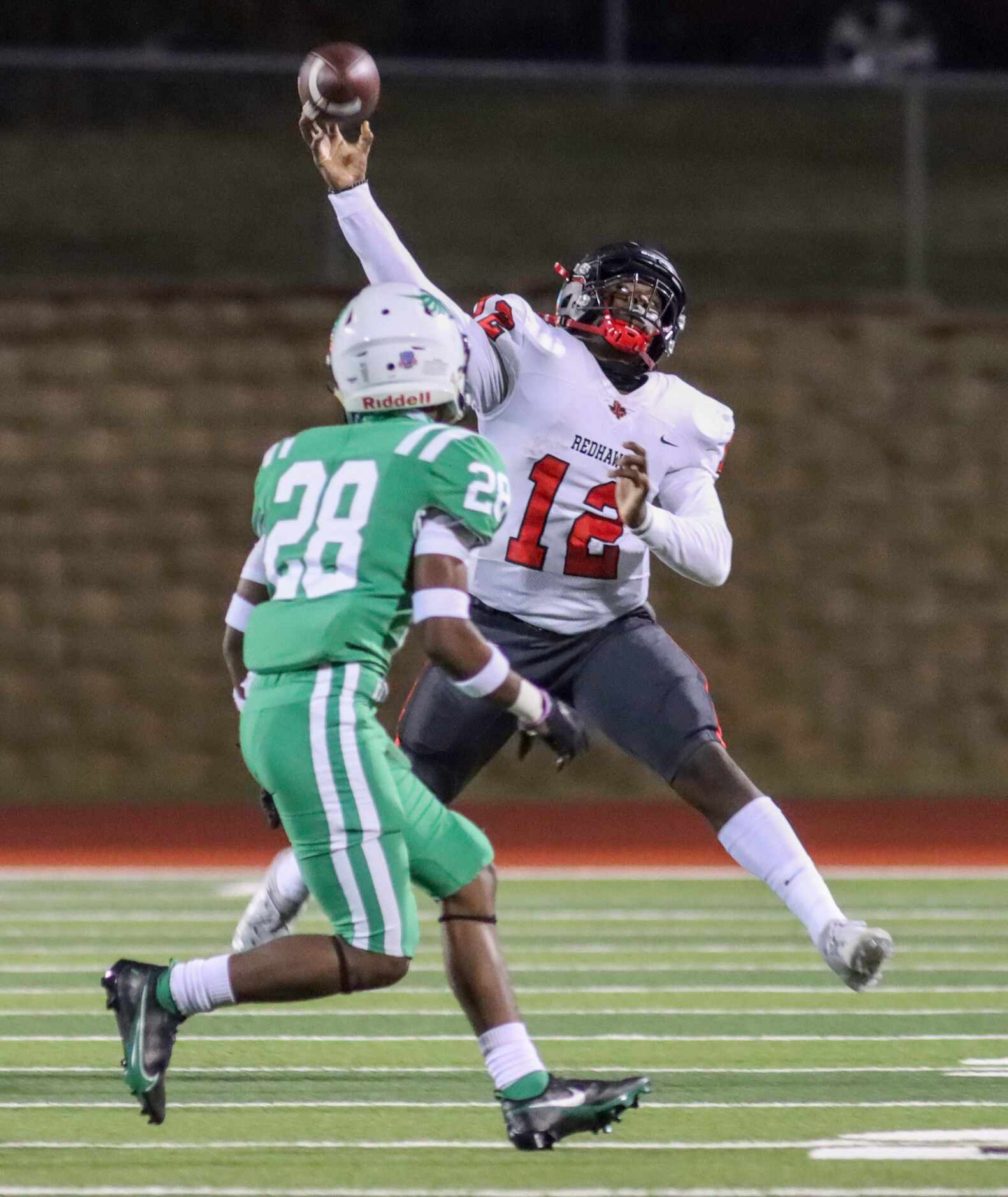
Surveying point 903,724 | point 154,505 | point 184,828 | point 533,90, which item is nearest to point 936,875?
point 903,724

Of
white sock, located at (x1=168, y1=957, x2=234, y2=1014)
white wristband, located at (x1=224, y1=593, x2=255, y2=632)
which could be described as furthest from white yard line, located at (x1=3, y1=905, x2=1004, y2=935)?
white sock, located at (x1=168, y1=957, x2=234, y2=1014)

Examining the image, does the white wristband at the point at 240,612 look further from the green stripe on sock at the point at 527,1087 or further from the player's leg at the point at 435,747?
the green stripe on sock at the point at 527,1087

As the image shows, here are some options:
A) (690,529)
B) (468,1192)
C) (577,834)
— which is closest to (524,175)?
(577,834)

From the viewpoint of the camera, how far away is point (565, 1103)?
13.0 ft

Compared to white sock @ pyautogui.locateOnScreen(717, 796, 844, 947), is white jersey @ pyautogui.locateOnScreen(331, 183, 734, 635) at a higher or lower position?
higher

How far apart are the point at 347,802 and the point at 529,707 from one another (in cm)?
35

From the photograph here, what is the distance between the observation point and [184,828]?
10250 millimetres

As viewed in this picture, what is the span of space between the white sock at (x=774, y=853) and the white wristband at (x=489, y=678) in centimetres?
111

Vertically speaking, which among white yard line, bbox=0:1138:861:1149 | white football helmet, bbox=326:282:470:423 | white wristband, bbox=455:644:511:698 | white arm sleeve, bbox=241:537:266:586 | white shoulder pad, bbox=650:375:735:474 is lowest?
white yard line, bbox=0:1138:861:1149

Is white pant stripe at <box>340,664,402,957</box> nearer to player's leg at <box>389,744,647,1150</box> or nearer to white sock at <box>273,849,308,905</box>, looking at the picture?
player's leg at <box>389,744,647,1150</box>

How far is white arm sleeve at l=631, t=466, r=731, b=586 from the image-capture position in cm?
475

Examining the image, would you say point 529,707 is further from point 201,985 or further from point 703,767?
point 703,767

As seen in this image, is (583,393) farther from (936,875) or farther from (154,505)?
(154,505)

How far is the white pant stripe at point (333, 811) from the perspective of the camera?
3.83 metres
